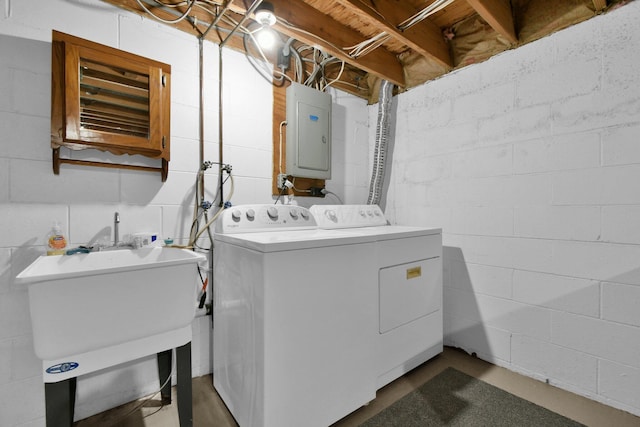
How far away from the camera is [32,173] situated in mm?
1317

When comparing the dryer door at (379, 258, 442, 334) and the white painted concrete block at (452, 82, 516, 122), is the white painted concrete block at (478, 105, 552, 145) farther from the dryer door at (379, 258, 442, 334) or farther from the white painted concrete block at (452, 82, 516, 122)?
the dryer door at (379, 258, 442, 334)

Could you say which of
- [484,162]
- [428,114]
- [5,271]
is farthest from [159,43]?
[484,162]

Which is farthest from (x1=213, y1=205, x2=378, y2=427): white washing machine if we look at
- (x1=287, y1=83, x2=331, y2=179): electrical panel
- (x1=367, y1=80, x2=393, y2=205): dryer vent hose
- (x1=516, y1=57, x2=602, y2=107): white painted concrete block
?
(x1=516, y1=57, x2=602, y2=107): white painted concrete block

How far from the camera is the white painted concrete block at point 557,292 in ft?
5.12

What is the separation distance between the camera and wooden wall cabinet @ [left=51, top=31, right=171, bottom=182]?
129 centimetres

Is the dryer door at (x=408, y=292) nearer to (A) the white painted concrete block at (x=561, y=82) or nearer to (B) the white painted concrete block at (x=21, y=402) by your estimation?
(A) the white painted concrete block at (x=561, y=82)

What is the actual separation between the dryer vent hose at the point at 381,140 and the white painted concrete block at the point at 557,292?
1.18m

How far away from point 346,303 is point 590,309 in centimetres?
139

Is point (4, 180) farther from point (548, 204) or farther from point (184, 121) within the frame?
point (548, 204)

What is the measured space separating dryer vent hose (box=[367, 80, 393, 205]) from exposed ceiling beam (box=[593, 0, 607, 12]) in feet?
4.24

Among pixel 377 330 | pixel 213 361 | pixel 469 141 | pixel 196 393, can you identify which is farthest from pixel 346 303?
pixel 469 141

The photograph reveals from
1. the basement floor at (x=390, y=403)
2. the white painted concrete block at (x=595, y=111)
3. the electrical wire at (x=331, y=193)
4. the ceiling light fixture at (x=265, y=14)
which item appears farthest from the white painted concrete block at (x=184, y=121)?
the white painted concrete block at (x=595, y=111)

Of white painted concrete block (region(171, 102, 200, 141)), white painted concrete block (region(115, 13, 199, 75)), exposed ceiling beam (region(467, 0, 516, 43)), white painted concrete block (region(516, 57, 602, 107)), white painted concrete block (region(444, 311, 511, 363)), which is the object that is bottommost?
white painted concrete block (region(444, 311, 511, 363))

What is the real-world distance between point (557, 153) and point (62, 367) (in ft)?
8.40
